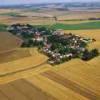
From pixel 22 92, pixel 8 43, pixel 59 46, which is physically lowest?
pixel 59 46

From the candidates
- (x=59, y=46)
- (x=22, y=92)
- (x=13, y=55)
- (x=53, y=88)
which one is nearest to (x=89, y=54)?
(x=59, y=46)

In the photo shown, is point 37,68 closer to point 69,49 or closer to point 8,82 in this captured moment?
point 8,82

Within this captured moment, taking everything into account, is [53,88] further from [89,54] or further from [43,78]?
[89,54]

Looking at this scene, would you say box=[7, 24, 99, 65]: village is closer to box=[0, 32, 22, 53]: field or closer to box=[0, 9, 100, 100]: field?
box=[0, 32, 22, 53]: field

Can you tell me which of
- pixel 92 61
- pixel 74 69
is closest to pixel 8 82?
pixel 74 69

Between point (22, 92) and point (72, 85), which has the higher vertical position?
point (22, 92)

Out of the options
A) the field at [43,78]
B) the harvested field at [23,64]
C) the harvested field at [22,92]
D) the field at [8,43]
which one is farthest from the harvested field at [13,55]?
the harvested field at [22,92]

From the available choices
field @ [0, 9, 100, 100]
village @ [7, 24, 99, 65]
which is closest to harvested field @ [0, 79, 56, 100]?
field @ [0, 9, 100, 100]

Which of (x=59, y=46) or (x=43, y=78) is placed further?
(x=59, y=46)
